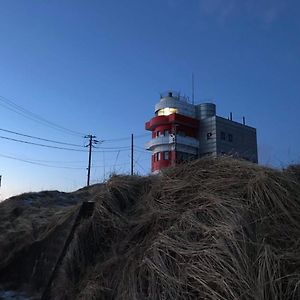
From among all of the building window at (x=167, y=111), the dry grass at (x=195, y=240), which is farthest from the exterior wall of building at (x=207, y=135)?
the dry grass at (x=195, y=240)

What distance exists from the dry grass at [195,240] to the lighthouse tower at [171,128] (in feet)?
146

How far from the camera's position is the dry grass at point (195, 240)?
382cm

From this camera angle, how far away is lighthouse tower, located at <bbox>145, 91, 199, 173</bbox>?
52719 mm

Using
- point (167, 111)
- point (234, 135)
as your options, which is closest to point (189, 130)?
point (167, 111)

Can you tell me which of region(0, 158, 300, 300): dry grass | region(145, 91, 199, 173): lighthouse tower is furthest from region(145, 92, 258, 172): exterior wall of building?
region(0, 158, 300, 300): dry grass

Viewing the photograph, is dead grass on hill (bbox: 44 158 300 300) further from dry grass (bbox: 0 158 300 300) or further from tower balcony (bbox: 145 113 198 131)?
tower balcony (bbox: 145 113 198 131)

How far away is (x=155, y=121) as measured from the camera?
56.1m

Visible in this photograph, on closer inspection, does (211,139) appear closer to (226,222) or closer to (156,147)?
(156,147)

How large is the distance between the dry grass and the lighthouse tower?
44.5 metres

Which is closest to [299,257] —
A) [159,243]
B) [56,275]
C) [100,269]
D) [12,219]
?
[159,243]

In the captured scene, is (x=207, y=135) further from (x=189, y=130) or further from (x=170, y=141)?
(x=170, y=141)

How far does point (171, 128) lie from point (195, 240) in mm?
49934

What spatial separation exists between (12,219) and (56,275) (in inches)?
116

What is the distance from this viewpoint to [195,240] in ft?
14.6
